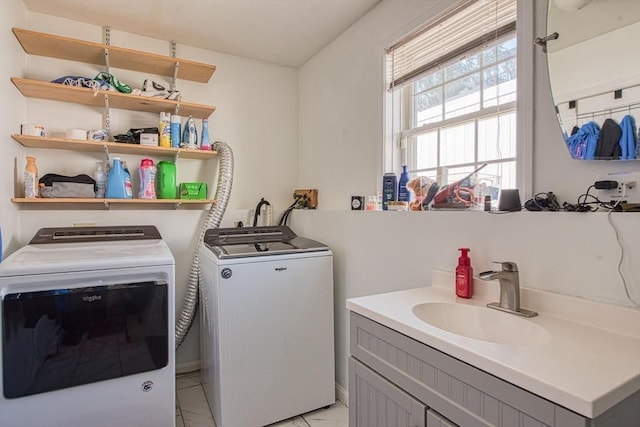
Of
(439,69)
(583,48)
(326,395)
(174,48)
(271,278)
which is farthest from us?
(174,48)

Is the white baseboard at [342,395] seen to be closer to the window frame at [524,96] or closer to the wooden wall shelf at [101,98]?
the window frame at [524,96]

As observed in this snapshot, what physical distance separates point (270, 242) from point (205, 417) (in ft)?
3.77

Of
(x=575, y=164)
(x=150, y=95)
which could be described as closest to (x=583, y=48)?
(x=575, y=164)

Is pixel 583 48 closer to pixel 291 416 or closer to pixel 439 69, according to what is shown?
pixel 439 69

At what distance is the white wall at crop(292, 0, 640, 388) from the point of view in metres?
1.10

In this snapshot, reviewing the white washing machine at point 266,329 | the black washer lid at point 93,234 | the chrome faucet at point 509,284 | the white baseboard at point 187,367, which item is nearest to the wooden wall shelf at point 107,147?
the black washer lid at point 93,234

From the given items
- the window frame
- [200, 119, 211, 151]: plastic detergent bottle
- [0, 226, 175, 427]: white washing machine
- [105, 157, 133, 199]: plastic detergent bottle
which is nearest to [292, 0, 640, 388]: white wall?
the window frame

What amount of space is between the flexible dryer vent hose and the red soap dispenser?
1.79m

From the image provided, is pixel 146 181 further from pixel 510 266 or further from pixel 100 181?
pixel 510 266

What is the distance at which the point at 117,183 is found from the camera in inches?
91.0

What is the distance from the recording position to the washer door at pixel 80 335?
1462mm

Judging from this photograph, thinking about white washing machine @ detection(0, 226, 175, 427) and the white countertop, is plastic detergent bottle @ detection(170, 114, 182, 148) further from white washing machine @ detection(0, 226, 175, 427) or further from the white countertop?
the white countertop

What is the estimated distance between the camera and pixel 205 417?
213 cm

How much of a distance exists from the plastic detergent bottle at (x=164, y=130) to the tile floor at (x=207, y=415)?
1.76 metres
